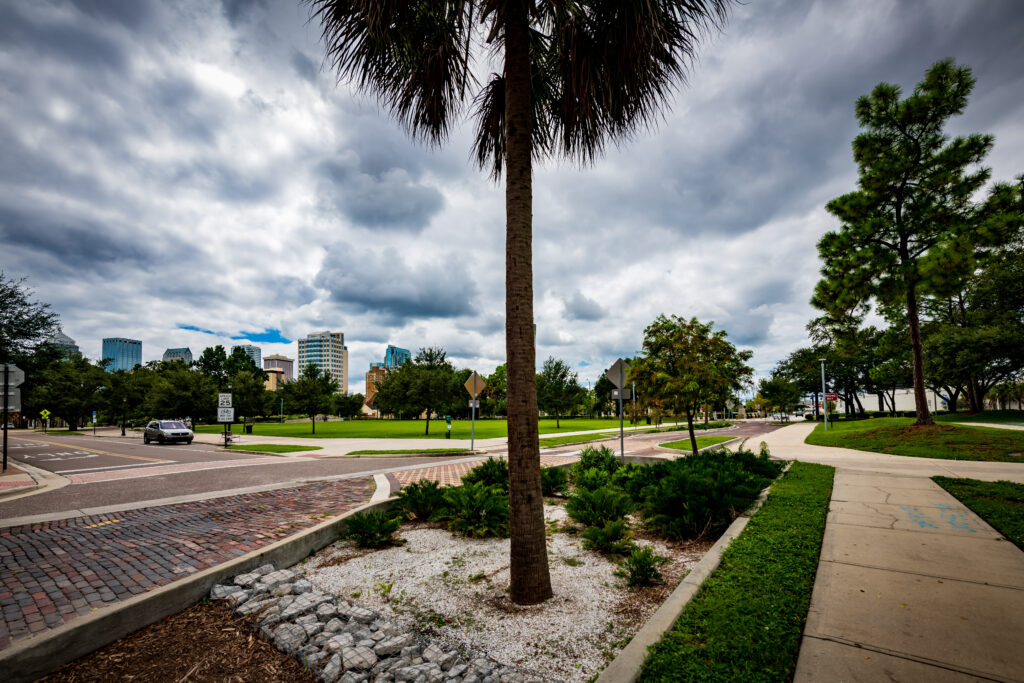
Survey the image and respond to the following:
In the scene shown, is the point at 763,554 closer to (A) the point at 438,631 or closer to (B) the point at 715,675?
(B) the point at 715,675

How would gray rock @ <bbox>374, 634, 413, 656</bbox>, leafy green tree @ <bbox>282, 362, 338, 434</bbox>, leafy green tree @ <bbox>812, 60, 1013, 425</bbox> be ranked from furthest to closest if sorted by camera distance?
leafy green tree @ <bbox>282, 362, 338, 434</bbox>
leafy green tree @ <bbox>812, 60, 1013, 425</bbox>
gray rock @ <bbox>374, 634, 413, 656</bbox>

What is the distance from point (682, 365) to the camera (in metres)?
12.1

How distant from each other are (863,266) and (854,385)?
51.7 m

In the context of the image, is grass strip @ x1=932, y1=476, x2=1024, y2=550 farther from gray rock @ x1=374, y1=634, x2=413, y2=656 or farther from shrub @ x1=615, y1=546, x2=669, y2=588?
gray rock @ x1=374, y1=634, x2=413, y2=656

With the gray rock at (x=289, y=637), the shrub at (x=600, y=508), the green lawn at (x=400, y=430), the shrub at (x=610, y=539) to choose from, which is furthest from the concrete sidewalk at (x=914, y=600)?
the green lawn at (x=400, y=430)

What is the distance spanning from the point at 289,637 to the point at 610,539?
333cm

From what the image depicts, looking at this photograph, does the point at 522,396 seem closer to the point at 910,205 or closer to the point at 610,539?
the point at 610,539

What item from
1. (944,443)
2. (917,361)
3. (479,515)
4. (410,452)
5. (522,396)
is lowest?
(410,452)

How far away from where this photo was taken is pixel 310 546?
5.15 metres

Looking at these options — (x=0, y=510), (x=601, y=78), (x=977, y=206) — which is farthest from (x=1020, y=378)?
(x=0, y=510)

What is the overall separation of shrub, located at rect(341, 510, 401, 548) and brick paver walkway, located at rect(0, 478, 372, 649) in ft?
3.77

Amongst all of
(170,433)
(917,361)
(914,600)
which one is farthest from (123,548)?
(170,433)

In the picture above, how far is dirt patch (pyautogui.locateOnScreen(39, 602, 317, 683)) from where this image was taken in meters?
2.81

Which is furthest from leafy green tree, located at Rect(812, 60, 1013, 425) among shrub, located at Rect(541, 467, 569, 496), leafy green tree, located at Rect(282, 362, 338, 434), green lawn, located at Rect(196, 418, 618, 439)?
leafy green tree, located at Rect(282, 362, 338, 434)
